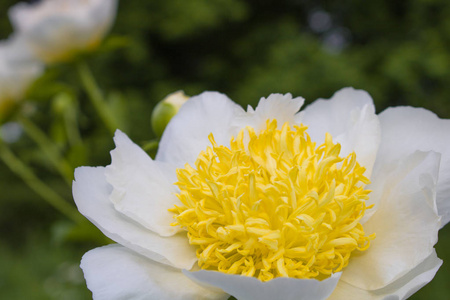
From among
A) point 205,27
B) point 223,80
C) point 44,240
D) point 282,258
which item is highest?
point 282,258

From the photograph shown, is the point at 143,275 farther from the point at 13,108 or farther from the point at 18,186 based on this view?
the point at 18,186

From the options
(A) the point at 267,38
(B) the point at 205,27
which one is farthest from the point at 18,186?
(A) the point at 267,38

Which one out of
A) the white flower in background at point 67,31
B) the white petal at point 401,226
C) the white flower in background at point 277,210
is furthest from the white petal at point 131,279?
the white flower in background at point 67,31

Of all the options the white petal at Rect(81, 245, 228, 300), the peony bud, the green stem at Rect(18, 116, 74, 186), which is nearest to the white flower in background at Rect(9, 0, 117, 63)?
the green stem at Rect(18, 116, 74, 186)

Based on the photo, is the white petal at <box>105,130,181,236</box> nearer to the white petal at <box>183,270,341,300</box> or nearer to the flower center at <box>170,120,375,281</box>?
the flower center at <box>170,120,375,281</box>

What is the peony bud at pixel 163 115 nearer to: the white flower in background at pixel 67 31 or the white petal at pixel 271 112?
the white petal at pixel 271 112

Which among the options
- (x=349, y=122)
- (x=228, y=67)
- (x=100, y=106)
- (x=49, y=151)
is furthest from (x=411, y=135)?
(x=228, y=67)
